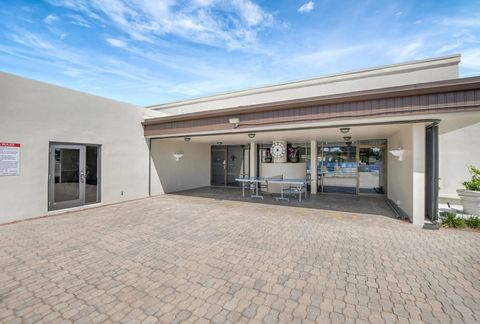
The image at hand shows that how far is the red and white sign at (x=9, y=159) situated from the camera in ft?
17.9

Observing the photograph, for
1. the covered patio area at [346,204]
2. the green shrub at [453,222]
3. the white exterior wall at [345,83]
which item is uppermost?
the white exterior wall at [345,83]

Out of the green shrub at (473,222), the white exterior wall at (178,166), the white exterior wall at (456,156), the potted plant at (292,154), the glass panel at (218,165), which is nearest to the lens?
the green shrub at (473,222)

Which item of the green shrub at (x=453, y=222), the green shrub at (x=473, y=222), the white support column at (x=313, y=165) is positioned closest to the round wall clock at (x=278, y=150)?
the white support column at (x=313, y=165)

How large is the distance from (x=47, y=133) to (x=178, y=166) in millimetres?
5546

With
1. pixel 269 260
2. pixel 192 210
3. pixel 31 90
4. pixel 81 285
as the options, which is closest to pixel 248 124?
pixel 192 210

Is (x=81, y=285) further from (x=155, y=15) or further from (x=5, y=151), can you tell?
(x=155, y=15)

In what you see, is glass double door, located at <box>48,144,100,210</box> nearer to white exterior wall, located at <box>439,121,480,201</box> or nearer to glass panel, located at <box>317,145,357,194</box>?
glass panel, located at <box>317,145,357,194</box>

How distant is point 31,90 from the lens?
589cm

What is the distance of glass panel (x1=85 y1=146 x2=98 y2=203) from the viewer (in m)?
7.27

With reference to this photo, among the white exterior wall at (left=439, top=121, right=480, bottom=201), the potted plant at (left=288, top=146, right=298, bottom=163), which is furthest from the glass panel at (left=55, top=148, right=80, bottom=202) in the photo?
the white exterior wall at (left=439, top=121, right=480, bottom=201)

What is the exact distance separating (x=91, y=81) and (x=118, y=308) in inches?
375

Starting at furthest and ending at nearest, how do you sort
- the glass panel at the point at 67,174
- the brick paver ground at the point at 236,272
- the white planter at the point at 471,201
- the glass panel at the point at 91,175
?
the glass panel at the point at 91,175 < the glass panel at the point at 67,174 < the white planter at the point at 471,201 < the brick paver ground at the point at 236,272

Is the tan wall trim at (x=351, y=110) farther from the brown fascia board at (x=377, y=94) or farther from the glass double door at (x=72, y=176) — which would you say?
the glass double door at (x=72, y=176)

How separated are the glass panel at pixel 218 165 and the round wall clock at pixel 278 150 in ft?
12.6
